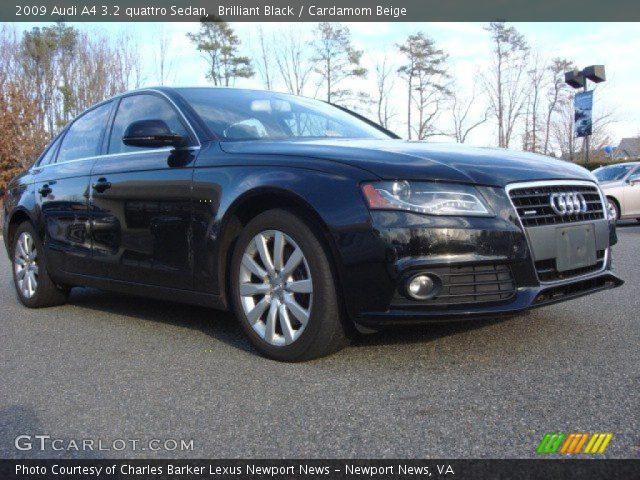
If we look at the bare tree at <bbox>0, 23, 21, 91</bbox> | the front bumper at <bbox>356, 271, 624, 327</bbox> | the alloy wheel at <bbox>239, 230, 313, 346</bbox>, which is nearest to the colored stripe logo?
the front bumper at <bbox>356, 271, 624, 327</bbox>

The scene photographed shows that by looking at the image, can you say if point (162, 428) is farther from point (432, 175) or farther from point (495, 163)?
point (495, 163)

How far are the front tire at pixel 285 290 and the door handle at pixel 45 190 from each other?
8.04 ft

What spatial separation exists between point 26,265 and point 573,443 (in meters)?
4.80

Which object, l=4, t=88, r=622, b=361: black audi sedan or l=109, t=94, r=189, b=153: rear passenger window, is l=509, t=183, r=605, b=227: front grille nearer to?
l=4, t=88, r=622, b=361: black audi sedan

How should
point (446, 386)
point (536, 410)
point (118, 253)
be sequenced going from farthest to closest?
point (118, 253) < point (446, 386) < point (536, 410)

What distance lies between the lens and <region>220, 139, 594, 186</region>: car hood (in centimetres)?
310

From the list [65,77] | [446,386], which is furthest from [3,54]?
[446,386]

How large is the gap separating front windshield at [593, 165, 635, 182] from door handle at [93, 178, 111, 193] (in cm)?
1216

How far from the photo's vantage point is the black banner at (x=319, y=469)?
2029 millimetres

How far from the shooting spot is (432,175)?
3074mm

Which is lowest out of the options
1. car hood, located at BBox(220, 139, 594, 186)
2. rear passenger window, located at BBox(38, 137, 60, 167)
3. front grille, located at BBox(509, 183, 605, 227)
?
front grille, located at BBox(509, 183, 605, 227)

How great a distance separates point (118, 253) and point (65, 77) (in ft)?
118

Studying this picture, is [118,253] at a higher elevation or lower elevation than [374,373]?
higher

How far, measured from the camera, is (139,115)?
4680 millimetres
